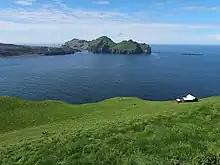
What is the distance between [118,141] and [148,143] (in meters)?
2.39

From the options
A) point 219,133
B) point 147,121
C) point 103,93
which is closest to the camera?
point 219,133

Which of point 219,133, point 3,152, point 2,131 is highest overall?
point 219,133

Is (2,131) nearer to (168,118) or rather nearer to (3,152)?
(3,152)

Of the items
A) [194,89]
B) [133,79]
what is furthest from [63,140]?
[133,79]

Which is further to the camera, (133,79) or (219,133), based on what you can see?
(133,79)

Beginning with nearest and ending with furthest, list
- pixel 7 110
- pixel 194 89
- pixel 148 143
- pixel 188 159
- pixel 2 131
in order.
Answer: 1. pixel 188 159
2. pixel 148 143
3. pixel 2 131
4. pixel 7 110
5. pixel 194 89

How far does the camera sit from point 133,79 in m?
171

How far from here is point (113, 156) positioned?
21.5 metres

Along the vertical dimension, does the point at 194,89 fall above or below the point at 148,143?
below

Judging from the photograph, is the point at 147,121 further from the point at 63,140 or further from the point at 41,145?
the point at 41,145

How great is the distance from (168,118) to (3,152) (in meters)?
15.2

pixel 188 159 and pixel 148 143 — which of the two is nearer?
pixel 188 159

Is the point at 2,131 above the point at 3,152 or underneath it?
underneath

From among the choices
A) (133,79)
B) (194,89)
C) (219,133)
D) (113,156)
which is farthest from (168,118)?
(133,79)
